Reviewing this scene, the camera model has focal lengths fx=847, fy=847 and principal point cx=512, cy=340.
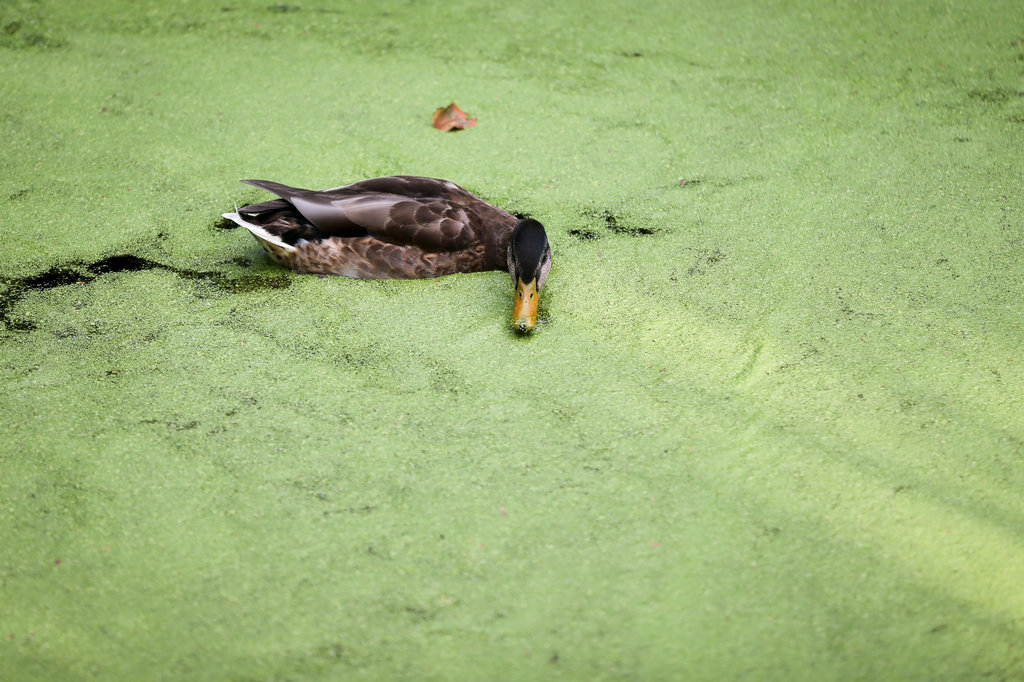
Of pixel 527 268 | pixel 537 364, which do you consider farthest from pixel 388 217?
pixel 537 364

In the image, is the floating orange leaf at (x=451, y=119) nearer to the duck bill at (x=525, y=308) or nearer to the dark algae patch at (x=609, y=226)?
the dark algae patch at (x=609, y=226)

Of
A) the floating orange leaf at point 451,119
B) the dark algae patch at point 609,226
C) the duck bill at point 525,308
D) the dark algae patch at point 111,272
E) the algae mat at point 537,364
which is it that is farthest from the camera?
the floating orange leaf at point 451,119

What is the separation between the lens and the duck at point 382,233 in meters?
2.60

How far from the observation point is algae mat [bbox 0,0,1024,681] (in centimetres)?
167

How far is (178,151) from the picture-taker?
3.16 m

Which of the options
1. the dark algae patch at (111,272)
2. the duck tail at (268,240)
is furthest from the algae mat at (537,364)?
the duck tail at (268,240)

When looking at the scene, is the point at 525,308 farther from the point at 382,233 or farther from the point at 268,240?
→ the point at 268,240

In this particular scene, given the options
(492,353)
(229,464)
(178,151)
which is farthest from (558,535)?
(178,151)

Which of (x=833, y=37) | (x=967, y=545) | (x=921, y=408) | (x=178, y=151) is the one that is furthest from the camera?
(x=833, y=37)

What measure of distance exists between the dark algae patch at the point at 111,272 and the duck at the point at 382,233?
107 millimetres

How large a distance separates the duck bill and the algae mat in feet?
0.14

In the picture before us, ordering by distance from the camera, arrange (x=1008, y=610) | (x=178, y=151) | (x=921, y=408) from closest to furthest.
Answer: (x=1008, y=610), (x=921, y=408), (x=178, y=151)

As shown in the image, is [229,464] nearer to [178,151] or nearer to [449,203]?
[449,203]

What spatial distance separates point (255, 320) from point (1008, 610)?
1986 millimetres
